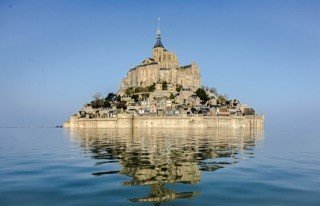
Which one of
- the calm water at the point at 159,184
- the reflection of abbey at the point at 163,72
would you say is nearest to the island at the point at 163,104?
the reflection of abbey at the point at 163,72

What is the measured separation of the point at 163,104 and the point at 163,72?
22728 mm

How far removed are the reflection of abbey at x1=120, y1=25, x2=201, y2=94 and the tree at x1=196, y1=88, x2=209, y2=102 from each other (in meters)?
4.95

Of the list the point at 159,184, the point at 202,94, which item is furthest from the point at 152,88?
the point at 159,184

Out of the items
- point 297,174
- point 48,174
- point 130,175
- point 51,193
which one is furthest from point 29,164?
point 297,174

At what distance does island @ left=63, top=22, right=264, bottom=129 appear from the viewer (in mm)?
150500

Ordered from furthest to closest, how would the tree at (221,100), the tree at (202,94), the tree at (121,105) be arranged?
the tree at (221,100)
the tree at (202,94)
the tree at (121,105)

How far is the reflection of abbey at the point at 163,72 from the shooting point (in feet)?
586

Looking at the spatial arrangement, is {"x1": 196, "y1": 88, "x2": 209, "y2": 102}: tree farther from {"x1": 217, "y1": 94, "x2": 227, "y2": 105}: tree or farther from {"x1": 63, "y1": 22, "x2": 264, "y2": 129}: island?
{"x1": 217, "y1": 94, "x2": 227, "y2": 105}: tree

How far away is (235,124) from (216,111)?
445 inches

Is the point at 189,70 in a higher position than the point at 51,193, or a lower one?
higher

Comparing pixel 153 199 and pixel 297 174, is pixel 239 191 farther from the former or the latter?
pixel 297 174

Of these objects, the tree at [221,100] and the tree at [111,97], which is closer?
the tree at [221,100]

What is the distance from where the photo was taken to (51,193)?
14.8 meters

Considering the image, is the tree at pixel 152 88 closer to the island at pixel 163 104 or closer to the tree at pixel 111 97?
the island at pixel 163 104
